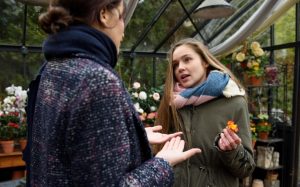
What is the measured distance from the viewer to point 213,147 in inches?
Result: 56.6

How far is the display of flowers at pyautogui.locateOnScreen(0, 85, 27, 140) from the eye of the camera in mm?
3299

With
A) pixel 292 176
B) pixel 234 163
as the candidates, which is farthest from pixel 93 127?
pixel 292 176

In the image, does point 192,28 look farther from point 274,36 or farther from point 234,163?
point 234,163

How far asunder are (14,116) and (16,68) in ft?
3.66

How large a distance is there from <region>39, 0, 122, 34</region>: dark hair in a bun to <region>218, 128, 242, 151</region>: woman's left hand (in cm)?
69

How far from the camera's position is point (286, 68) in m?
4.52

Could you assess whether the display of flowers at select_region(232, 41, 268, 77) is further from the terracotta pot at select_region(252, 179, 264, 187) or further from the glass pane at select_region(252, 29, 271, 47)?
the terracotta pot at select_region(252, 179, 264, 187)

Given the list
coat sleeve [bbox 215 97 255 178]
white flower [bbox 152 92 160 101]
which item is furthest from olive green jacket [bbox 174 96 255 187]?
white flower [bbox 152 92 160 101]

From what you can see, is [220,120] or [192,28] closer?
[220,120]

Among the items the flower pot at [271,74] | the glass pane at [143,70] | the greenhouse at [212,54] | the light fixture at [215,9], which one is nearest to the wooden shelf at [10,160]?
the greenhouse at [212,54]

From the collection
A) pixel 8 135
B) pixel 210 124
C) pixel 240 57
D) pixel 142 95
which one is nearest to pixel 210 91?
pixel 210 124

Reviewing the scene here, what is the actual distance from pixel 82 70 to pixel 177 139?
39 centimetres

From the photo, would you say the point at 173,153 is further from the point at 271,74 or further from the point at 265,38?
the point at 265,38

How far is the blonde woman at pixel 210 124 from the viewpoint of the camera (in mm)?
1420
